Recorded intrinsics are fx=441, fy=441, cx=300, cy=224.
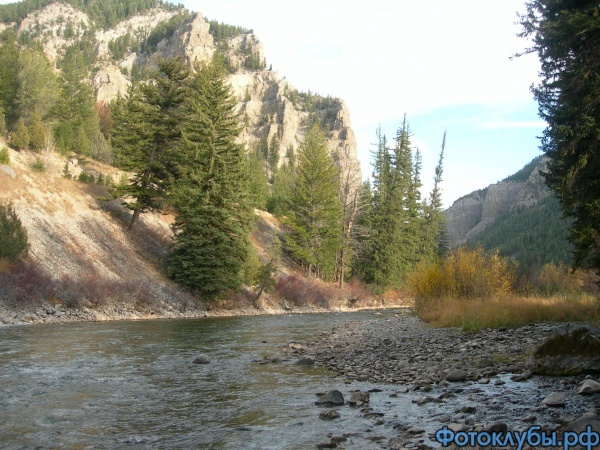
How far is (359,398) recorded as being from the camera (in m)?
7.14

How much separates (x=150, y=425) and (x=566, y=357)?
23.3 ft

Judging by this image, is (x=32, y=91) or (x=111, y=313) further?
(x=32, y=91)

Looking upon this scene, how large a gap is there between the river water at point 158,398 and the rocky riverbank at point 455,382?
1.30 ft

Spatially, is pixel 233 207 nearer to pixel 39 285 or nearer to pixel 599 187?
pixel 39 285

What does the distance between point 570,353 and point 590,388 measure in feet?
5.06

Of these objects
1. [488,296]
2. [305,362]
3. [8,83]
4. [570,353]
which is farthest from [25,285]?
[8,83]

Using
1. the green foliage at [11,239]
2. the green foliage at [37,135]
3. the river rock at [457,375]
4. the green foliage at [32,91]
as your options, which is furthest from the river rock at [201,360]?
the green foliage at [32,91]

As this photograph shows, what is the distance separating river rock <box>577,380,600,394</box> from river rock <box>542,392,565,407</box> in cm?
37

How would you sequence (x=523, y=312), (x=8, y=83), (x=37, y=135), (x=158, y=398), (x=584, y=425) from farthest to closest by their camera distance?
(x=8, y=83) → (x=37, y=135) → (x=523, y=312) → (x=158, y=398) → (x=584, y=425)

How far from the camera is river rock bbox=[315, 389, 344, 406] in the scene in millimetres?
7110

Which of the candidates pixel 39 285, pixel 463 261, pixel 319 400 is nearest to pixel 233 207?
pixel 39 285

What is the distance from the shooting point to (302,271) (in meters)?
47.9

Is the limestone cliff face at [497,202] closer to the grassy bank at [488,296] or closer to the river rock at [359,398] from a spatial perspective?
the grassy bank at [488,296]

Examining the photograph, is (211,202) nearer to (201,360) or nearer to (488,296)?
(488,296)
